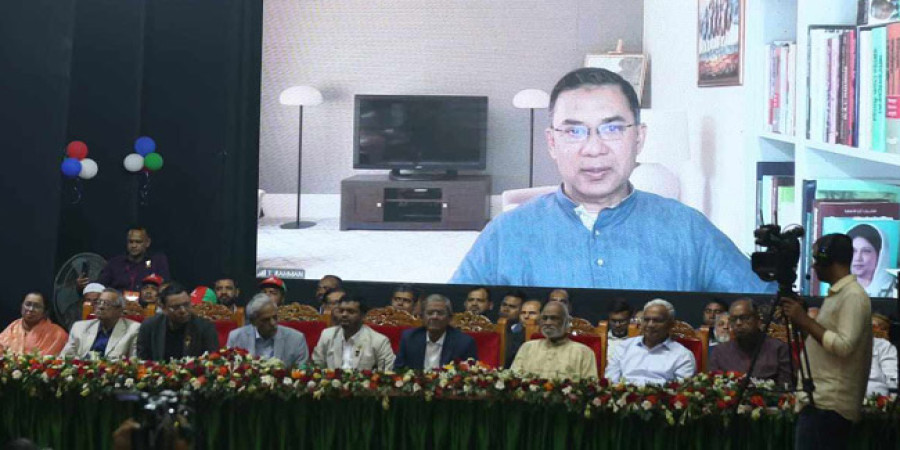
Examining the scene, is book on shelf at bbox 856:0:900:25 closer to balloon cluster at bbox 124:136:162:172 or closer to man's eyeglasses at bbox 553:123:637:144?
man's eyeglasses at bbox 553:123:637:144

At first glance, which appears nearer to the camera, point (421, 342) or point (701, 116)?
point (421, 342)

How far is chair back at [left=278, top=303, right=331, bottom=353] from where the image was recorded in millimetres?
7914

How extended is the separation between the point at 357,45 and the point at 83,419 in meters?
4.88

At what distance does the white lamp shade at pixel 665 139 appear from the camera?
31.0ft

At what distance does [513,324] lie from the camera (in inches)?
329

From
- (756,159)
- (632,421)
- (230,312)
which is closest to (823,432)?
(632,421)

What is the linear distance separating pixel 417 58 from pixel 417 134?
55 cm

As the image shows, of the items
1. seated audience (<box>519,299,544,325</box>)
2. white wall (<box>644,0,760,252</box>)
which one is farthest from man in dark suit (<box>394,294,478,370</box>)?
white wall (<box>644,0,760,252</box>)

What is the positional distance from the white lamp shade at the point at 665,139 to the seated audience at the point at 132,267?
3425 mm

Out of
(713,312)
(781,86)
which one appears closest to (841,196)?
(781,86)

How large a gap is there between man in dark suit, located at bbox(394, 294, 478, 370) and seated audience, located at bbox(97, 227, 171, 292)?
122 inches

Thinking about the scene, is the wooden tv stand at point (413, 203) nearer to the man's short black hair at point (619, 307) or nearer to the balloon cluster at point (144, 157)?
the balloon cluster at point (144, 157)

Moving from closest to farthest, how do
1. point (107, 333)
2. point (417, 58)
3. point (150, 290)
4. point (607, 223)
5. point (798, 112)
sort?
point (798, 112)
point (107, 333)
point (150, 290)
point (607, 223)
point (417, 58)

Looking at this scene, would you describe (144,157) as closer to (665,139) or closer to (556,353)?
(665,139)
